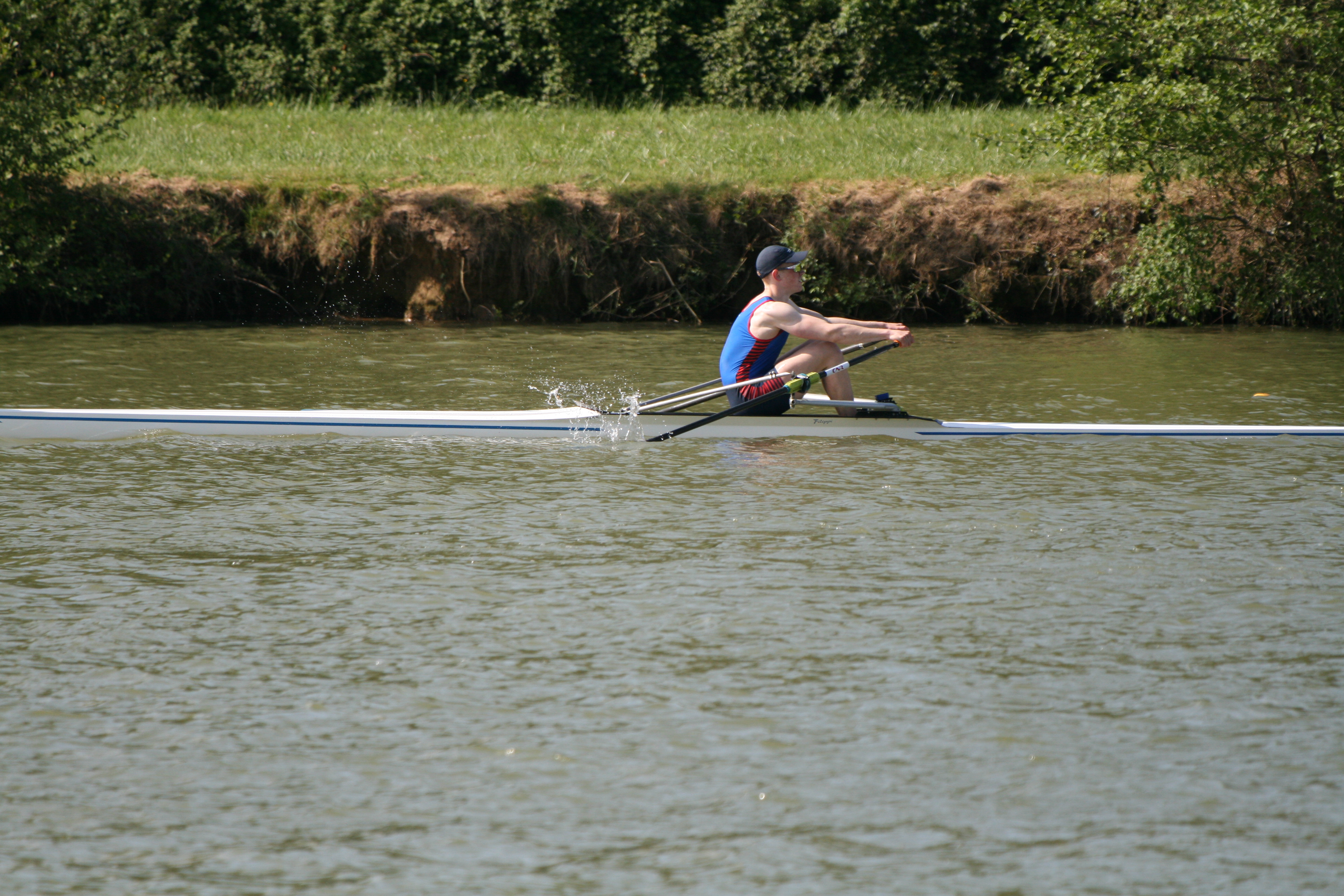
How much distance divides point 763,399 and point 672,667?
4.46 metres

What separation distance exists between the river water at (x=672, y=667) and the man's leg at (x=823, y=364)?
1.13ft

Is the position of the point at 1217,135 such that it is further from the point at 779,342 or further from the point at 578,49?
the point at 578,49

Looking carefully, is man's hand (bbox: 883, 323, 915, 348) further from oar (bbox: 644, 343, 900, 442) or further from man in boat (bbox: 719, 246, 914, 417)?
man in boat (bbox: 719, 246, 914, 417)

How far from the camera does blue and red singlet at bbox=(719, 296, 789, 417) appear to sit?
368 inches

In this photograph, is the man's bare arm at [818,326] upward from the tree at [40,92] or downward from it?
downward

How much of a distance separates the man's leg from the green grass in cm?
1036

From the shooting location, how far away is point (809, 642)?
16.8 ft

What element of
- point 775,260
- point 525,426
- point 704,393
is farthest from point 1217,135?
point 525,426

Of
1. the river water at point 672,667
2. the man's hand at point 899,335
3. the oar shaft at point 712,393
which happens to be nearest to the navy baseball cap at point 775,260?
the oar shaft at point 712,393

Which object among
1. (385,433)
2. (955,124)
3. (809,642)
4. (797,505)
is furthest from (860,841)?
(955,124)

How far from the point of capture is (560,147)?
21.5m

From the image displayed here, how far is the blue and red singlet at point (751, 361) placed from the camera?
368 inches

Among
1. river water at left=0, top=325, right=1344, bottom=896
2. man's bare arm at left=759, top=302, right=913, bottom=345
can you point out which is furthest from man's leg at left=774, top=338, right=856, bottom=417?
river water at left=0, top=325, right=1344, bottom=896

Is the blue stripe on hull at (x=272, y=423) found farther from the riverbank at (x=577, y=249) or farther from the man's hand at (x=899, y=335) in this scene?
the riverbank at (x=577, y=249)
